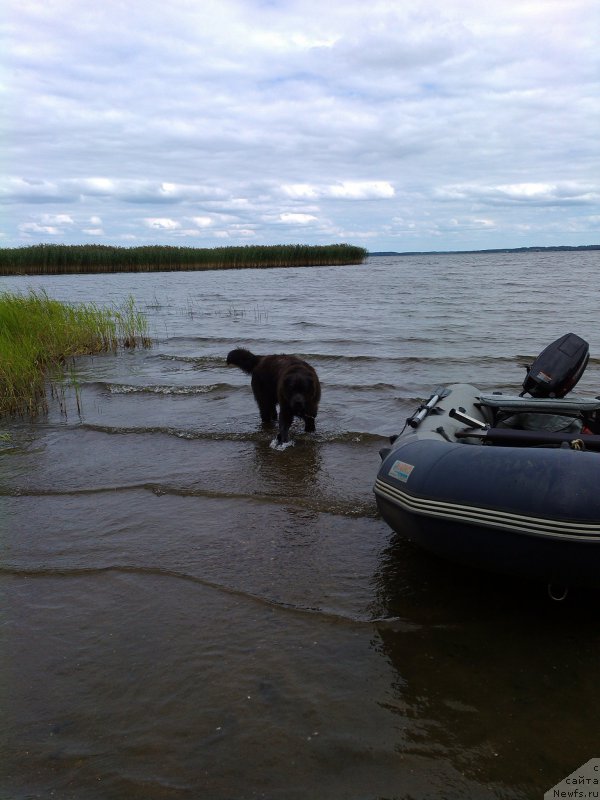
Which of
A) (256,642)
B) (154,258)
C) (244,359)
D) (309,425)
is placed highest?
(154,258)

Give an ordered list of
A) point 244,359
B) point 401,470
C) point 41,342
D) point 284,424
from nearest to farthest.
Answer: point 401,470 → point 284,424 → point 244,359 → point 41,342

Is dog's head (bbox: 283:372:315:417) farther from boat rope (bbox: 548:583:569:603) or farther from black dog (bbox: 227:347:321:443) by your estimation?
boat rope (bbox: 548:583:569:603)

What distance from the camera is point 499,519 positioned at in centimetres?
304

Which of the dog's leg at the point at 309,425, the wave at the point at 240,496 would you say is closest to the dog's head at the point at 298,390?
the dog's leg at the point at 309,425

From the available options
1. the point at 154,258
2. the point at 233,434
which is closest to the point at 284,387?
the point at 233,434

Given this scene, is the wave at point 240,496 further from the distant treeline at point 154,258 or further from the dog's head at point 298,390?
the distant treeline at point 154,258

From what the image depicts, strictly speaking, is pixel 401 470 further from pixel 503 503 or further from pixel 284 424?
pixel 284 424

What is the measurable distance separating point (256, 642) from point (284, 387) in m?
3.61

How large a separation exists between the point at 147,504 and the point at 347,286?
2680 centimetres

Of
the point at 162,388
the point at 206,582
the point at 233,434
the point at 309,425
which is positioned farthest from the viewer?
the point at 162,388

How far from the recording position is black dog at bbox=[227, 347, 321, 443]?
642 cm

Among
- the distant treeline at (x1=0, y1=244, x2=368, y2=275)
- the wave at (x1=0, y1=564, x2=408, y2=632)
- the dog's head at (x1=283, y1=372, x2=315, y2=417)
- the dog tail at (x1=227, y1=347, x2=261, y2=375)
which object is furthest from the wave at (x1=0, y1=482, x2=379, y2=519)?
the distant treeline at (x1=0, y1=244, x2=368, y2=275)

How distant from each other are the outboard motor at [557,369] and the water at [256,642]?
1668 mm

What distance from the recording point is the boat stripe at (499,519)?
9.43ft
